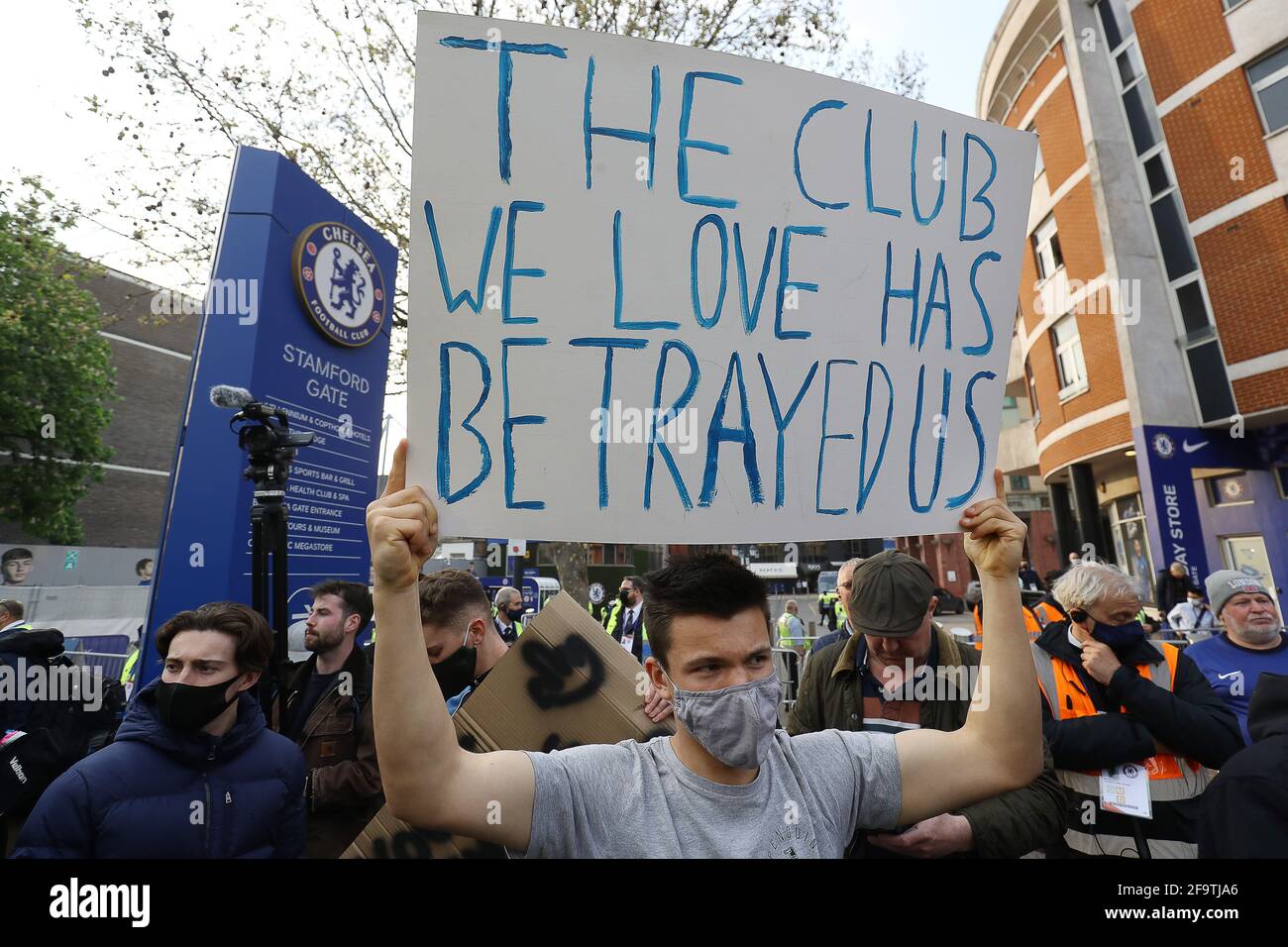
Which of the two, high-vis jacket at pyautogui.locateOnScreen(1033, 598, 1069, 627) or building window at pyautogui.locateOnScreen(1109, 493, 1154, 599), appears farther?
building window at pyautogui.locateOnScreen(1109, 493, 1154, 599)

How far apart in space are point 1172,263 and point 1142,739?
16.4 m

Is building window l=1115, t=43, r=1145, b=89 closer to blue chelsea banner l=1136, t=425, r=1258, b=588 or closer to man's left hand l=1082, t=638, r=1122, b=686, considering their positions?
blue chelsea banner l=1136, t=425, r=1258, b=588

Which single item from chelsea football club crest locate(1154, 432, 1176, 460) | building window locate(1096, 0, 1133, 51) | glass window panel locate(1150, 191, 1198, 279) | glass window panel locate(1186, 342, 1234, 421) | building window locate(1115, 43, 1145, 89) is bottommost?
chelsea football club crest locate(1154, 432, 1176, 460)

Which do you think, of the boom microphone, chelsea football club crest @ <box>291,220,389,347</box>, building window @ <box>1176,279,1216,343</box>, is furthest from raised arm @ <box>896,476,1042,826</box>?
building window @ <box>1176,279,1216,343</box>

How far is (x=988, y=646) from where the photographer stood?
64.6 inches

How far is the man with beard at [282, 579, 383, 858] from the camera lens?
266cm

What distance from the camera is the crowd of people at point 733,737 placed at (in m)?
1.37

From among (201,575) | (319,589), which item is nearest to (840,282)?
(319,589)

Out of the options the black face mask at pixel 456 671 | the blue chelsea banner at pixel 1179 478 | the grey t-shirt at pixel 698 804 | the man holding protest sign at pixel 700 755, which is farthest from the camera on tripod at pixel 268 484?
the blue chelsea banner at pixel 1179 478

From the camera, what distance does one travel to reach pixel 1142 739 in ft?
8.77

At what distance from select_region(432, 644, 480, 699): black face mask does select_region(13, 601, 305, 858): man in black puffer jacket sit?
2.34 feet

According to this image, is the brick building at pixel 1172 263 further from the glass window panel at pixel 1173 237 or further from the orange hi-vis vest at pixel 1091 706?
the orange hi-vis vest at pixel 1091 706

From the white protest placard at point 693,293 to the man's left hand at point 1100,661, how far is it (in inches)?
57.0
